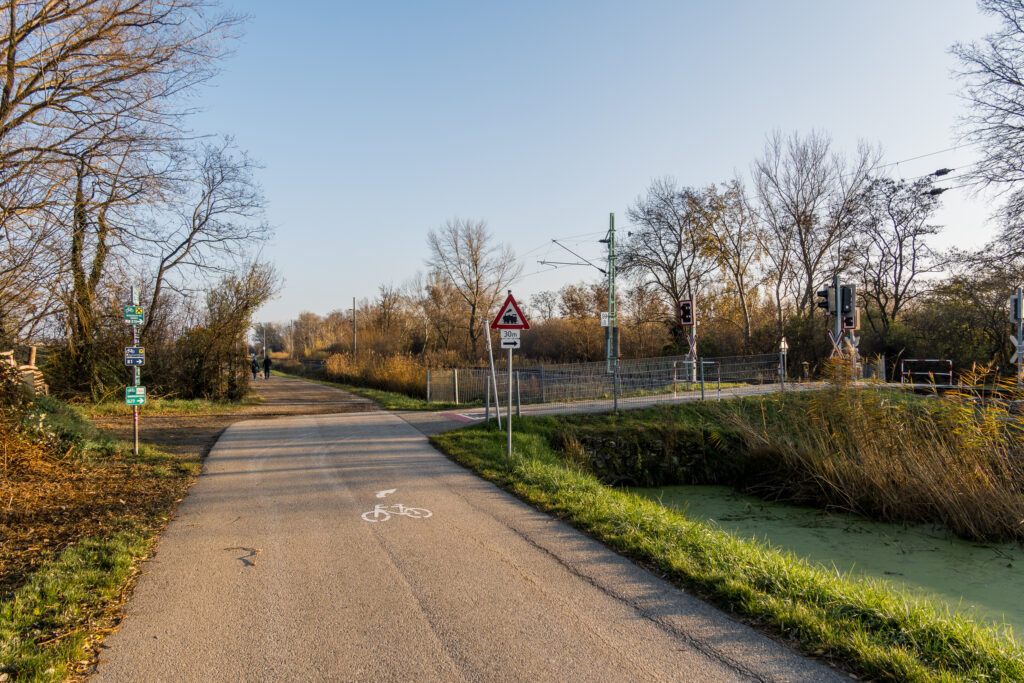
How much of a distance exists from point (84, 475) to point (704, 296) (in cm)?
3989

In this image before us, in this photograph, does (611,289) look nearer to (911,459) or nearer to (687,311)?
(687,311)

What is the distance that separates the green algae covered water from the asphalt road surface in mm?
3065

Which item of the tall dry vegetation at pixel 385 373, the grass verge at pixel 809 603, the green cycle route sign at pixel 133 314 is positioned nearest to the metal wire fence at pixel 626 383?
the tall dry vegetation at pixel 385 373

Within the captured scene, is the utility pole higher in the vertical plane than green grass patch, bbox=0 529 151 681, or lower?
higher

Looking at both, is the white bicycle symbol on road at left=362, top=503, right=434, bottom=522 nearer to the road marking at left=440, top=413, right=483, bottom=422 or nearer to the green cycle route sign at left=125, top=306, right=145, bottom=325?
the green cycle route sign at left=125, top=306, right=145, bottom=325

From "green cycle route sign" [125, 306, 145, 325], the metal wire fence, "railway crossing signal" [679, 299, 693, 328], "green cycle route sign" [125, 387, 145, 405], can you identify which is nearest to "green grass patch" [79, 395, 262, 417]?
"green cycle route sign" [125, 387, 145, 405]

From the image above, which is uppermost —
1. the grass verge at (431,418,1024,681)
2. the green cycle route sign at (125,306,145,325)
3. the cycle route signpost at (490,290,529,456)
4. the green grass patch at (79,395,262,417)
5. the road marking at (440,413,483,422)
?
the green cycle route sign at (125,306,145,325)

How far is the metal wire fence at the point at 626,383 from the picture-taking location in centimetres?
1891

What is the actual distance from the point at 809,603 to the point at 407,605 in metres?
3.05

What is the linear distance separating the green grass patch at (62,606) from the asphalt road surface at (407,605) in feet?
0.73

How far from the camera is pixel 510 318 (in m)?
11.2

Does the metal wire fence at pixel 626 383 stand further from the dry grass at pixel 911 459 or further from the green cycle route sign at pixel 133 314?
the green cycle route sign at pixel 133 314

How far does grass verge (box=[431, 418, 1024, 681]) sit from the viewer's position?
371 centimetres

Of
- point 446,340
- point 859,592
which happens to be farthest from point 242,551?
point 446,340
